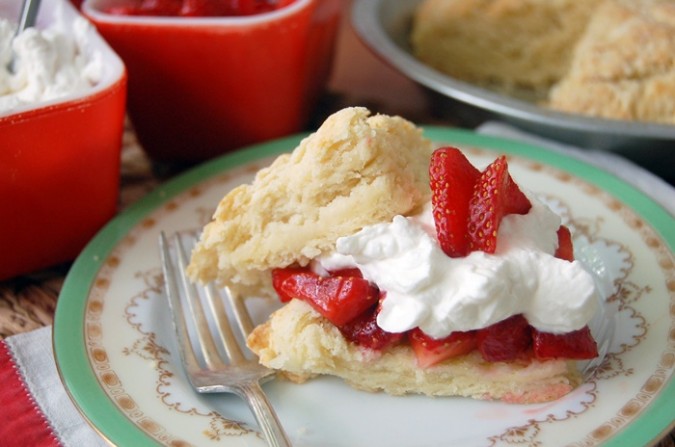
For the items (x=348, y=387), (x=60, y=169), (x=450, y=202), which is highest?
(x=450, y=202)

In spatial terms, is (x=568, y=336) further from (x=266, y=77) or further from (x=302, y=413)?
(x=266, y=77)

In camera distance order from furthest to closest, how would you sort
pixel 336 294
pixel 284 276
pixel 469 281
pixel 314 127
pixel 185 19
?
pixel 314 127 → pixel 185 19 → pixel 284 276 → pixel 336 294 → pixel 469 281

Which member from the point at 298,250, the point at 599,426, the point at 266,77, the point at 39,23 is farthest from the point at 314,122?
the point at 599,426

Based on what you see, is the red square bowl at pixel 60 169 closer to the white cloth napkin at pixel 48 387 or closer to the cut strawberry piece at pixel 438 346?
the white cloth napkin at pixel 48 387

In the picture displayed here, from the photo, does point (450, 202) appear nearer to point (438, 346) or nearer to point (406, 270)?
point (406, 270)

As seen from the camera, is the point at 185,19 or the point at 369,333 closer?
the point at 369,333

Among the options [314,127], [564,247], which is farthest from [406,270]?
[314,127]

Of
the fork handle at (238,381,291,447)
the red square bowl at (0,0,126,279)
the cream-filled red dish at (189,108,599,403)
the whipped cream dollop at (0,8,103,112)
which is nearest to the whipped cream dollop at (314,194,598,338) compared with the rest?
Result: the cream-filled red dish at (189,108,599,403)
